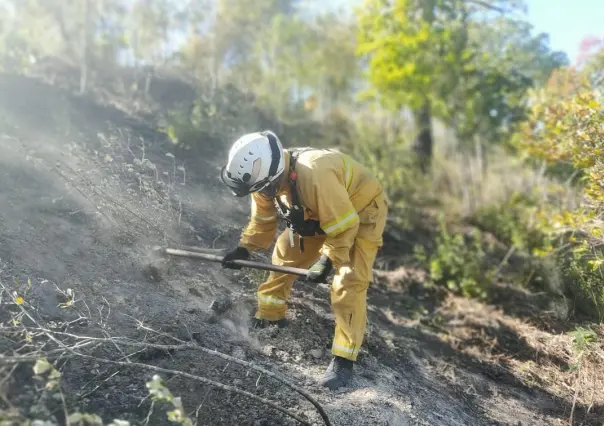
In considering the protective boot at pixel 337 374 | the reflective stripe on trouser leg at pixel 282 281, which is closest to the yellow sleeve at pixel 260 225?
the reflective stripe on trouser leg at pixel 282 281

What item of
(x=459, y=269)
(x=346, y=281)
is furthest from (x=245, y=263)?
(x=459, y=269)

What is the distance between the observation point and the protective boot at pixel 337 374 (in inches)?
132

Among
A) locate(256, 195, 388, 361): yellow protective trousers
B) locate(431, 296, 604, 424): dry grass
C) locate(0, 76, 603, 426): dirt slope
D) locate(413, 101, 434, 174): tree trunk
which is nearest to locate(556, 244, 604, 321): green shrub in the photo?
locate(431, 296, 604, 424): dry grass

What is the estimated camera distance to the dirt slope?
288cm

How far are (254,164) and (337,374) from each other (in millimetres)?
1427

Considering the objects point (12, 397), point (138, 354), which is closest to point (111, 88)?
point (138, 354)

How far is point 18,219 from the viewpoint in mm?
4055

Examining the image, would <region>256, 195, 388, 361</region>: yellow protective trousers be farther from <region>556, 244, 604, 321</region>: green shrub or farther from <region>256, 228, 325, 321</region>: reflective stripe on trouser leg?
<region>556, 244, 604, 321</region>: green shrub

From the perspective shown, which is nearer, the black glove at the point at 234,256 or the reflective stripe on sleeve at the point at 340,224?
the reflective stripe on sleeve at the point at 340,224

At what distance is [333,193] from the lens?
10.8ft

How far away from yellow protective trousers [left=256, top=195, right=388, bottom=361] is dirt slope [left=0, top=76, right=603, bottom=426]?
238mm

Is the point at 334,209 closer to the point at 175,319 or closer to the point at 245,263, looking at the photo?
the point at 245,263

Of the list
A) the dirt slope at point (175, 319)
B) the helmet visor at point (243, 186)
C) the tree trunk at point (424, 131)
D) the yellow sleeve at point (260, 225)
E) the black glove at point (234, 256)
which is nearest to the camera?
the dirt slope at point (175, 319)

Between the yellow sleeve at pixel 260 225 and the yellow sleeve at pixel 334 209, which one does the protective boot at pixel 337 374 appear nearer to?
the yellow sleeve at pixel 334 209
